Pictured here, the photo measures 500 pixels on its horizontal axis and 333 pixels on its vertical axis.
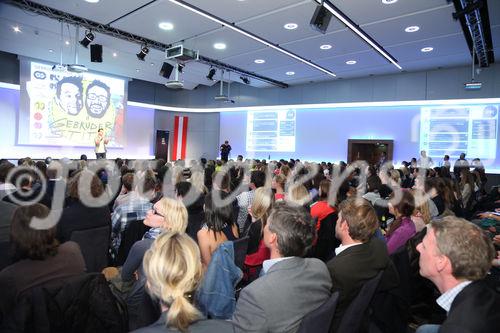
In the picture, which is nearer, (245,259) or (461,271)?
(461,271)

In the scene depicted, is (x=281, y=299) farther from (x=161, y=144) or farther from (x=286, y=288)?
(x=161, y=144)

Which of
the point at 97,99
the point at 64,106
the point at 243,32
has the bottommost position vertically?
the point at 64,106

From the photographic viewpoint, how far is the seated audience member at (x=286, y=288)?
54.2 inches

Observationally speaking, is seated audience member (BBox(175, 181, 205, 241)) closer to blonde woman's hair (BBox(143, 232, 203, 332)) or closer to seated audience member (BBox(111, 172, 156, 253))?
seated audience member (BBox(111, 172, 156, 253))

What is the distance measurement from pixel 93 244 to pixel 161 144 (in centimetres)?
1283

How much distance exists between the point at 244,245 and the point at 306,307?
108cm

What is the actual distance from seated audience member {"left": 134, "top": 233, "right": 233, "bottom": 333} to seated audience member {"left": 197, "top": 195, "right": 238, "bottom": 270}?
1.11 m

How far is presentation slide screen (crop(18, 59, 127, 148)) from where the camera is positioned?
1020 centimetres

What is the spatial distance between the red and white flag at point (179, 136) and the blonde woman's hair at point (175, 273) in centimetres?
1442

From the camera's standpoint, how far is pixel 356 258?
1931 mm

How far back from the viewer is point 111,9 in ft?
21.1

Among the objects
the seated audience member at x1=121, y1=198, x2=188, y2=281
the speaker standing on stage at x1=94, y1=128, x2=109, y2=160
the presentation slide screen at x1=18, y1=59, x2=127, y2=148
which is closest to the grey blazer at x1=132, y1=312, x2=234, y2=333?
the seated audience member at x1=121, y1=198, x2=188, y2=281

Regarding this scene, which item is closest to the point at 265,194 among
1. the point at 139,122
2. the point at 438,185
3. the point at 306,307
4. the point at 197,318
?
the point at 306,307

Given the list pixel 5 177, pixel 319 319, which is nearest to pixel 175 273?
pixel 319 319
